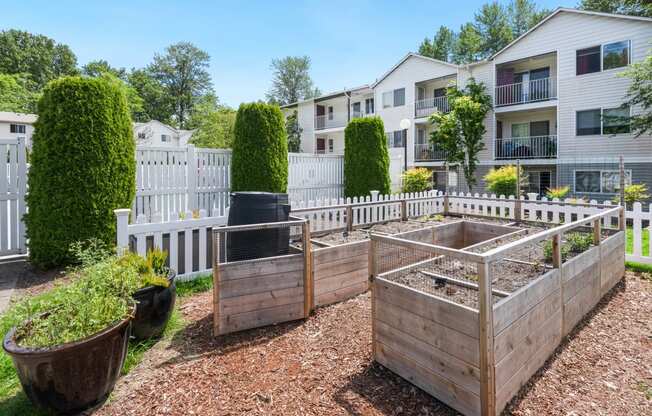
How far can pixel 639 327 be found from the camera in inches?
137

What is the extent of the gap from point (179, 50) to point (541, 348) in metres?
46.4

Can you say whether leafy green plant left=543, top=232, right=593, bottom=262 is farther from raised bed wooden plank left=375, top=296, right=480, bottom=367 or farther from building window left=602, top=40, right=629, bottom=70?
building window left=602, top=40, right=629, bottom=70

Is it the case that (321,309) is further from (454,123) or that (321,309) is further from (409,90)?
(409,90)

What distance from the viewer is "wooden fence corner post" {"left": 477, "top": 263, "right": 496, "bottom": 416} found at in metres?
2.05

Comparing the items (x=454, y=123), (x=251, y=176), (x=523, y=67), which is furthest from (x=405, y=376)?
(x=523, y=67)

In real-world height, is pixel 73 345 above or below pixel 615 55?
below

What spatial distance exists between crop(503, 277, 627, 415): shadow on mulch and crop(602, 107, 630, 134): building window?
11.4 m

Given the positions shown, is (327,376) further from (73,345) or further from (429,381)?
(73,345)

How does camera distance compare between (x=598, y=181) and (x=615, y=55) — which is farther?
(x=598, y=181)

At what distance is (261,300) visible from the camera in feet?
11.2

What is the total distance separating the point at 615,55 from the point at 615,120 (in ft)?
7.98

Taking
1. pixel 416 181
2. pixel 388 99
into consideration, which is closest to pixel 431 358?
pixel 416 181

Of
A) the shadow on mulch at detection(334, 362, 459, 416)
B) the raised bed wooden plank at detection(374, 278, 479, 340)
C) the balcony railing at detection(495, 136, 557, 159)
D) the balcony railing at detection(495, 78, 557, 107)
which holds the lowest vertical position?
the shadow on mulch at detection(334, 362, 459, 416)

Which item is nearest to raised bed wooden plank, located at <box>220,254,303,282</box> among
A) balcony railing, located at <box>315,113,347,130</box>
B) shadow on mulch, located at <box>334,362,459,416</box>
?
shadow on mulch, located at <box>334,362,459,416</box>
